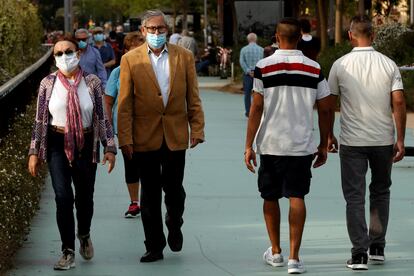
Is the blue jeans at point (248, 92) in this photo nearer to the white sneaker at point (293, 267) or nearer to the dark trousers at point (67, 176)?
the dark trousers at point (67, 176)

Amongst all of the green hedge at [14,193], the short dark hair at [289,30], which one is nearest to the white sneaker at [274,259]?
the short dark hair at [289,30]

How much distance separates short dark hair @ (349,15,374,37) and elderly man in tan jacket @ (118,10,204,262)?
3.87 feet

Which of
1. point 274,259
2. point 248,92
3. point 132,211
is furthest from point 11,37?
point 274,259

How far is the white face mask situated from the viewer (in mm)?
8828

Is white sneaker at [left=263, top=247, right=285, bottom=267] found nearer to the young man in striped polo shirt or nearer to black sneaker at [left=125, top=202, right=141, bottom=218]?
the young man in striped polo shirt

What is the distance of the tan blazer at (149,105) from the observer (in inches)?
358

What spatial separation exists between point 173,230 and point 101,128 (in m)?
1.00

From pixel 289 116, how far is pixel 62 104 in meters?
1.52

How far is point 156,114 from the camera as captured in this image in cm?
916

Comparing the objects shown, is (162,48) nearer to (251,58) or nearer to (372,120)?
(372,120)

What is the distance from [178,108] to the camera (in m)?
9.23

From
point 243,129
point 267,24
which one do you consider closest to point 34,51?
point 243,129

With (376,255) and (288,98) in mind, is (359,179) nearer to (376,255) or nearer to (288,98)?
(376,255)

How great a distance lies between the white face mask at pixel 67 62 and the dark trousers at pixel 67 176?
44cm
